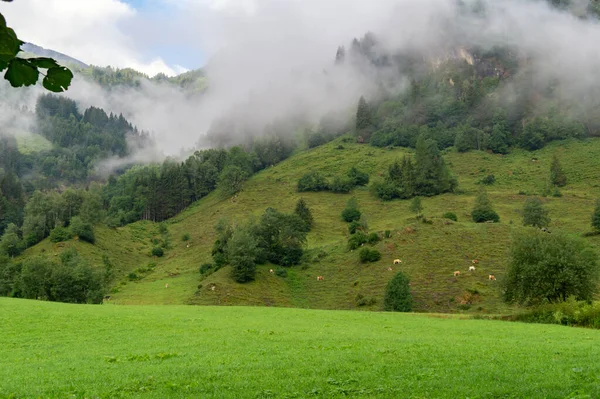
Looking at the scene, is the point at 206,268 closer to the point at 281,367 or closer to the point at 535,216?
the point at 535,216

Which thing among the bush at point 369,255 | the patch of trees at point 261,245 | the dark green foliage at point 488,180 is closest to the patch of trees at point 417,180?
the dark green foliage at point 488,180

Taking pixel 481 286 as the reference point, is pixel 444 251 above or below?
above

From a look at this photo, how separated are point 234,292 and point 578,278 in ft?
168

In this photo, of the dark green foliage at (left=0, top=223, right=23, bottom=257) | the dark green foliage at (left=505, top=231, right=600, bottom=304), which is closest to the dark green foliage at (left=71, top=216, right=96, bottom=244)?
the dark green foliage at (left=0, top=223, right=23, bottom=257)

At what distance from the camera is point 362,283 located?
255 feet

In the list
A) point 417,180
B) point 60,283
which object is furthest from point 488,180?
point 60,283

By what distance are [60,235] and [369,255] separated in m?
80.5

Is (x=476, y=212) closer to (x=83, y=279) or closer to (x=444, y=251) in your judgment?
(x=444, y=251)

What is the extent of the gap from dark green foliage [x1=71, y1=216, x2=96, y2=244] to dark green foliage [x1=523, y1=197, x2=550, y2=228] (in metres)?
107

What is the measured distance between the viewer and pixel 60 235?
111 metres

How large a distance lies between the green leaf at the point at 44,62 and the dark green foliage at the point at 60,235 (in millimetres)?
121302

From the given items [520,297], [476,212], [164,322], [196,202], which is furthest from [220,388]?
[196,202]

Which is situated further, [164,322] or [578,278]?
[578,278]

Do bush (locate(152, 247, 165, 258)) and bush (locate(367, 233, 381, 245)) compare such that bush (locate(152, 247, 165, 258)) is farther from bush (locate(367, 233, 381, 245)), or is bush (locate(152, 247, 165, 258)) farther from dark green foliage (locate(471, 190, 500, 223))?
dark green foliage (locate(471, 190, 500, 223))
